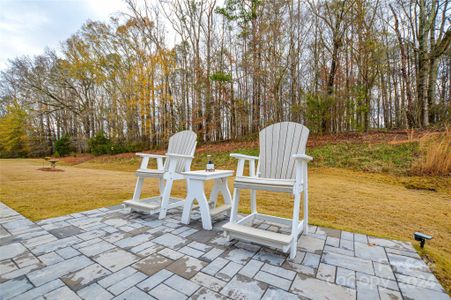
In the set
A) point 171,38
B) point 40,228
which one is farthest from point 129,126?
point 40,228

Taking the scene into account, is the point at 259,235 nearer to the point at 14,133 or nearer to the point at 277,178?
the point at 277,178

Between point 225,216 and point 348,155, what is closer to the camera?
point 225,216

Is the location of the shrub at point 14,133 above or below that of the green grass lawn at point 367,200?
above

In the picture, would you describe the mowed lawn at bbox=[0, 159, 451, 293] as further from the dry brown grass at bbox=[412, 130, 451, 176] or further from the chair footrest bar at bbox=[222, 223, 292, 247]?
the chair footrest bar at bbox=[222, 223, 292, 247]

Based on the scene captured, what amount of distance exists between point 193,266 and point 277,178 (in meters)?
1.18

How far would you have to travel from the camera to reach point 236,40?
9.07 m

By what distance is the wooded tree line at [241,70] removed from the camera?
23.8 feet

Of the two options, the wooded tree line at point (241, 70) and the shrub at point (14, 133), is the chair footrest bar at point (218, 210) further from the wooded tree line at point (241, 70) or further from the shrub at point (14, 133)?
the shrub at point (14, 133)

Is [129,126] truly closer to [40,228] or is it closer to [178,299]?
[40,228]

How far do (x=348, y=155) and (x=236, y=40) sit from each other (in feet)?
22.1

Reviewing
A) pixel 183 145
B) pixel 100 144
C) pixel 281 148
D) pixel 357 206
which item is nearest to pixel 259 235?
pixel 281 148

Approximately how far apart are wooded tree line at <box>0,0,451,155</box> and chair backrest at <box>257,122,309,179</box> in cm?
567

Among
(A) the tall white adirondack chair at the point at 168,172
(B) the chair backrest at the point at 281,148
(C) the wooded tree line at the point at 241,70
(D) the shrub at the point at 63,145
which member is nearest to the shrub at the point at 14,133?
(C) the wooded tree line at the point at 241,70

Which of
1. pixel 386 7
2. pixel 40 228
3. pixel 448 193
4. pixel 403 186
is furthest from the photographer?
pixel 386 7
